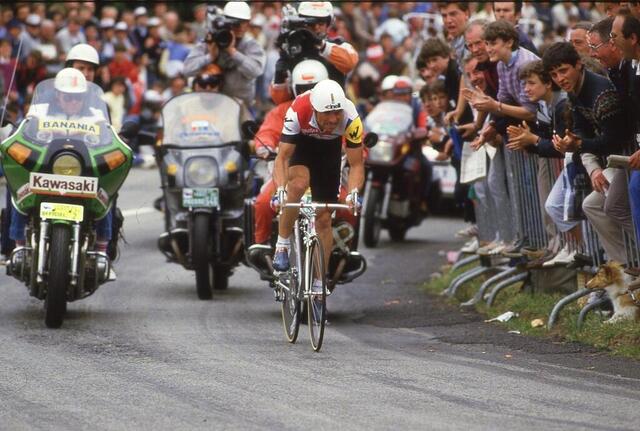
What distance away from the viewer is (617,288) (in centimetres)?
1129

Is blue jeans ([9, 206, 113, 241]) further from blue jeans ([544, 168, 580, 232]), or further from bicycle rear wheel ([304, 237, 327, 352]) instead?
blue jeans ([544, 168, 580, 232])

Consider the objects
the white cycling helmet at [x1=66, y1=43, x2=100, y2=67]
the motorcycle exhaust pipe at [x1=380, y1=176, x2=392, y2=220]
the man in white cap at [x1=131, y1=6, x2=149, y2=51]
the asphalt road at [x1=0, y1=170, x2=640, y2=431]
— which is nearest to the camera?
the asphalt road at [x1=0, y1=170, x2=640, y2=431]

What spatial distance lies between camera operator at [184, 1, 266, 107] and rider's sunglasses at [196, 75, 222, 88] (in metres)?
0.28

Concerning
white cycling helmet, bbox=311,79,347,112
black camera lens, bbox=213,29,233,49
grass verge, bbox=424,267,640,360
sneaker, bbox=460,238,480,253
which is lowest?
grass verge, bbox=424,267,640,360

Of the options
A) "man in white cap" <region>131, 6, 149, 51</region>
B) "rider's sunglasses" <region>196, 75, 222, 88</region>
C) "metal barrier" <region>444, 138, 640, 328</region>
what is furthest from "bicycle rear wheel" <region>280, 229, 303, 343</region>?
"man in white cap" <region>131, 6, 149, 51</region>

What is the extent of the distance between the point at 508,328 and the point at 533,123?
1887 mm

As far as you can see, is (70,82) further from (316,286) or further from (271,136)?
(316,286)

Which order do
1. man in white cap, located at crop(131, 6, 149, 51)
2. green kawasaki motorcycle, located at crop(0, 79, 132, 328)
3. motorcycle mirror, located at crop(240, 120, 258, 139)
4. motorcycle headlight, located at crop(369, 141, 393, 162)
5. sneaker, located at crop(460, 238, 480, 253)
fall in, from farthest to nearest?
1. man in white cap, located at crop(131, 6, 149, 51)
2. motorcycle headlight, located at crop(369, 141, 393, 162)
3. sneaker, located at crop(460, 238, 480, 253)
4. motorcycle mirror, located at crop(240, 120, 258, 139)
5. green kawasaki motorcycle, located at crop(0, 79, 132, 328)

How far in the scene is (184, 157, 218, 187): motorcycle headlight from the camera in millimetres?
14344

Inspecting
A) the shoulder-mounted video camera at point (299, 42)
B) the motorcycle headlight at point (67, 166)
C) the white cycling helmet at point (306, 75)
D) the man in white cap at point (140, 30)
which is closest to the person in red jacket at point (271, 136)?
the white cycling helmet at point (306, 75)

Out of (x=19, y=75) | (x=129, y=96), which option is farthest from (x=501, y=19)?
(x=129, y=96)

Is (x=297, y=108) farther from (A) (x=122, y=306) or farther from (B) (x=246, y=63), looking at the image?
(B) (x=246, y=63)

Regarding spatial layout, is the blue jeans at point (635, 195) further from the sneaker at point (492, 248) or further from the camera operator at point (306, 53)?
the camera operator at point (306, 53)

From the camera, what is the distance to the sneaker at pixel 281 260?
38.1 feet
